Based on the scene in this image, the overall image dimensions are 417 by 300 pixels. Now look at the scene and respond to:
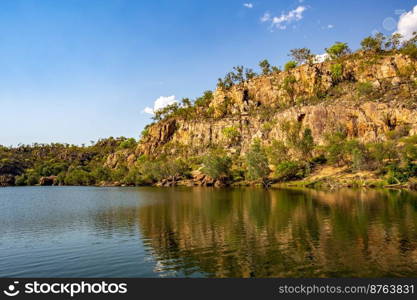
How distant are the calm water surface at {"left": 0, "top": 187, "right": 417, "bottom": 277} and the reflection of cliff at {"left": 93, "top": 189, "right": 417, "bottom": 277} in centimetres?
8

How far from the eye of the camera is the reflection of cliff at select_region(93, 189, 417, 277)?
28062mm

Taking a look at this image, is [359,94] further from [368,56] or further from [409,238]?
[409,238]

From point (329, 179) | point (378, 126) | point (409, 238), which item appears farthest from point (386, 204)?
point (378, 126)

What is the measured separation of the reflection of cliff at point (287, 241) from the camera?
2806cm

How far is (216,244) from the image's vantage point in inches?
1471

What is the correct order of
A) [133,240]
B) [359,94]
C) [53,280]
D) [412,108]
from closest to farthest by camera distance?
[53,280], [133,240], [412,108], [359,94]

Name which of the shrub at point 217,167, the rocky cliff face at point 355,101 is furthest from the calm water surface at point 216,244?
the rocky cliff face at point 355,101

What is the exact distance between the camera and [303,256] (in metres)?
31.4

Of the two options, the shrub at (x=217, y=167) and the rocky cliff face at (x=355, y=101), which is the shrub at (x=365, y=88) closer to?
the rocky cliff face at (x=355, y=101)

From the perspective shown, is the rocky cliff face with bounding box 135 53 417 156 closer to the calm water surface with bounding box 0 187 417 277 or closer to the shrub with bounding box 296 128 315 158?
the shrub with bounding box 296 128 315 158

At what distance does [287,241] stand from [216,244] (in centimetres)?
820

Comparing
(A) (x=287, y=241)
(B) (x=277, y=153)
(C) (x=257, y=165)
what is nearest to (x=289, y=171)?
(B) (x=277, y=153)

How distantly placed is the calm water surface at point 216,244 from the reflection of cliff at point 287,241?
8 centimetres

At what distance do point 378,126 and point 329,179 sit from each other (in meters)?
41.5
